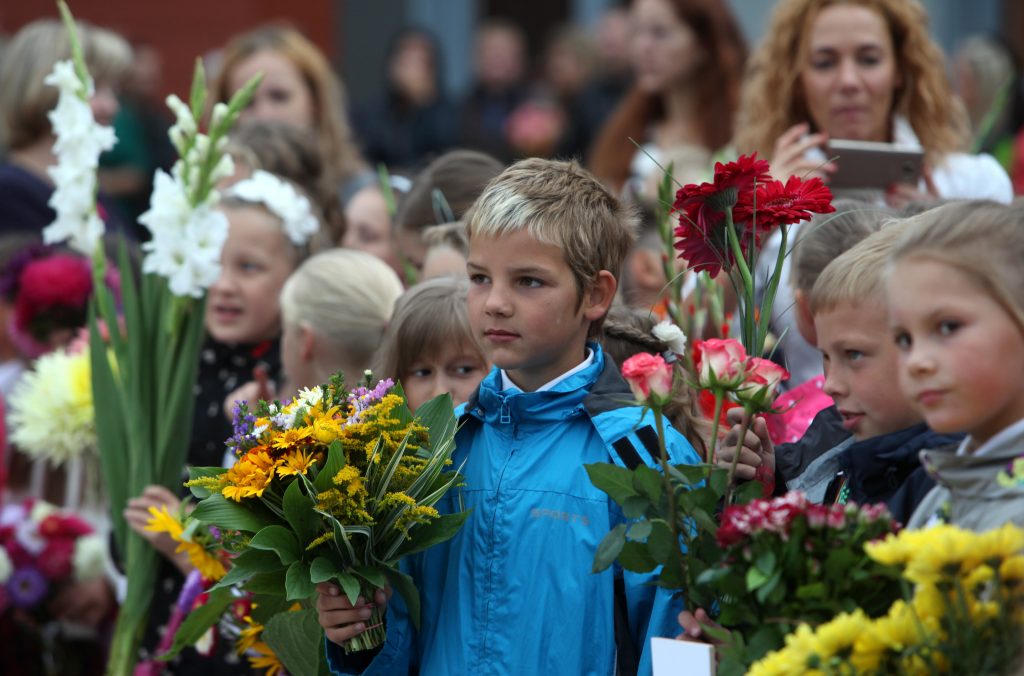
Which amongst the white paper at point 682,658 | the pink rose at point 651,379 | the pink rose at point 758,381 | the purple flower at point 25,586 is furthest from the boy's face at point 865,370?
the purple flower at point 25,586

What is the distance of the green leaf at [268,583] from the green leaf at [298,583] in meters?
0.09

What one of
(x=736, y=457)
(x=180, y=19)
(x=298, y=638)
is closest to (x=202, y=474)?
(x=298, y=638)

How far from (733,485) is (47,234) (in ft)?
7.68

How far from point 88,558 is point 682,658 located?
9.89 ft

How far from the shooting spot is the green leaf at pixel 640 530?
221cm

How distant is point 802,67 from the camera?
427 centimetres

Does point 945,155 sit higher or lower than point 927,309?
higher

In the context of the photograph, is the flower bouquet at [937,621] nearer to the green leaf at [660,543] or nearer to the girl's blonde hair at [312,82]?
the green leaf at [660,543]

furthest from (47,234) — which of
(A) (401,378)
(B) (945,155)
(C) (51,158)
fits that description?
(B) (945,155)

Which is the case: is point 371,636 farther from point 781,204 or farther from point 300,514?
point 781,204

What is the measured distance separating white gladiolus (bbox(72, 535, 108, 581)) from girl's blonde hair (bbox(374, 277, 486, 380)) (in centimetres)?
185

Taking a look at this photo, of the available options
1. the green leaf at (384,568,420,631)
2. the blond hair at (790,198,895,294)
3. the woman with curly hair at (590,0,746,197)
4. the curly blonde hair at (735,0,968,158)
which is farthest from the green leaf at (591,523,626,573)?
the woman with curly hair at (590,0,746,197)

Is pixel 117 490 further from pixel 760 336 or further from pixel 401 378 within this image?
pixel 760 336

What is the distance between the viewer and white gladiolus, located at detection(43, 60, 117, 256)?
12.5ft
